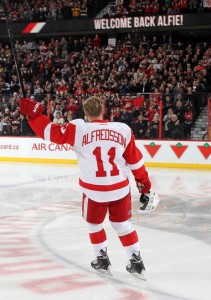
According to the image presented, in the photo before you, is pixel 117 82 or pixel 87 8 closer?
pixel 117 82

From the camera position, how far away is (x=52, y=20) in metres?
23.2

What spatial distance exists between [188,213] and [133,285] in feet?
11.2

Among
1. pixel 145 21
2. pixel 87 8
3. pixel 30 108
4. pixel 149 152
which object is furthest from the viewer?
pixel 87 8

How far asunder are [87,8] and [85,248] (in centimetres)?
1862

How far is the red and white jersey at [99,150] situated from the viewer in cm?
448

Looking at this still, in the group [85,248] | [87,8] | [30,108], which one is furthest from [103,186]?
[87,8]

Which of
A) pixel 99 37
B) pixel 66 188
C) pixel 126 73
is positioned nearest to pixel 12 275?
pixel 66 188

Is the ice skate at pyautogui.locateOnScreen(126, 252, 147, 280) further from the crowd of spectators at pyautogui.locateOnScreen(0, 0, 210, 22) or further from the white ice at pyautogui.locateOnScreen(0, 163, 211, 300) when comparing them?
the crowd of spectators at pyautogui.locateOnScreen(0, 0, 210, 22)

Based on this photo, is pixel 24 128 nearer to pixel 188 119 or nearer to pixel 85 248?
pixel 188 119

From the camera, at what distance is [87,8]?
2305 cm

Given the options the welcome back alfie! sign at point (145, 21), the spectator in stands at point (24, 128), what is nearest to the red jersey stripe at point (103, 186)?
the spectator in stands at point (24, 128)

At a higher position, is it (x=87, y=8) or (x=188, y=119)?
(x=87, y=8)

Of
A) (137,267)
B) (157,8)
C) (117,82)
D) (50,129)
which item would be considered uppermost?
(50,129)

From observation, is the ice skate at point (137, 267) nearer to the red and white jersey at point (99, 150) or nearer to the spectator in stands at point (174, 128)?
the red and white jersey at point (99, 150)
